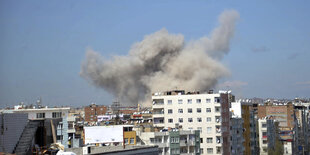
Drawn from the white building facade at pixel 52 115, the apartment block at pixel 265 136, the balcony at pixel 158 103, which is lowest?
the apartment block at pixel 265 136

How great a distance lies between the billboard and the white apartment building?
18.8m

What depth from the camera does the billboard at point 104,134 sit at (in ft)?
129

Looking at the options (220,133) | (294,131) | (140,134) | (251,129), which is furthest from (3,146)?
(294,131)

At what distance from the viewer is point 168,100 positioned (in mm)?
60000

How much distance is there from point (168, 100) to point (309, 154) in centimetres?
3632

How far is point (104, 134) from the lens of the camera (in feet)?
131

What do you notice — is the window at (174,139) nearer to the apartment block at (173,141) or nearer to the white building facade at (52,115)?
the apartment block at (173,141)

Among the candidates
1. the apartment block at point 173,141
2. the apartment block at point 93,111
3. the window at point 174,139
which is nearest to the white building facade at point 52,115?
the apartment block at point 173,141

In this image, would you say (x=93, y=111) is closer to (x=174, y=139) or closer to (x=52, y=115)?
(x=174, y=139)

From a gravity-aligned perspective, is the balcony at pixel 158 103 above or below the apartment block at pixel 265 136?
above

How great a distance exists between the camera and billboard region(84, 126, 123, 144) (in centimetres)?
3934

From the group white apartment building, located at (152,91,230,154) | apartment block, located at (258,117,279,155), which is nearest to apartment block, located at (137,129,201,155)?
white apartment building, located at (152,91,230,154)

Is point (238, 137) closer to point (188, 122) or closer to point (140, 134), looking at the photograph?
point (188, 122)

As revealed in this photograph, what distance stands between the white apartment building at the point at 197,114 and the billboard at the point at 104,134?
18.8 meters
